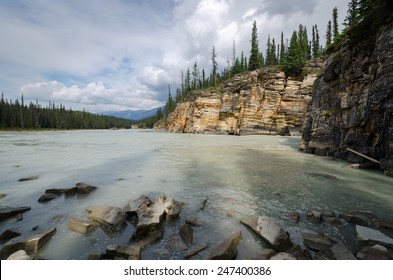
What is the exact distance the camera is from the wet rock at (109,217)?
5.30 m

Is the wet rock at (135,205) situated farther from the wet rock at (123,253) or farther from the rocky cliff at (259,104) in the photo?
the rocky cliff at (259,104)

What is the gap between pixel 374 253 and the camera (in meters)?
3.99

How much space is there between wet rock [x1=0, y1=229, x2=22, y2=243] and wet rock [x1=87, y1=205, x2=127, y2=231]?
160 cm

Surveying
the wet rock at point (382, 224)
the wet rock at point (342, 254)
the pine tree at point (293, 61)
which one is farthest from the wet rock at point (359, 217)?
the pine tree at point (293, 61)

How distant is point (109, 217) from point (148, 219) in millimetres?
1185

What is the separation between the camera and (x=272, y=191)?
8.20 meters

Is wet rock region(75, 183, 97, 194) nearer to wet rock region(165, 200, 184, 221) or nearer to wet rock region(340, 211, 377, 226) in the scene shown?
wet rock region(165, 200, 184, 221)

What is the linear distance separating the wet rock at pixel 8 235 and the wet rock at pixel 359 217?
28.9 feet

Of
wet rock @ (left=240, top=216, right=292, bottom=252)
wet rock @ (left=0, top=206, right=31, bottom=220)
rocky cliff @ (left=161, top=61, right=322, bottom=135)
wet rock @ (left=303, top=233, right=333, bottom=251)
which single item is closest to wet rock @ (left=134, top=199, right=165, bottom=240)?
wet rock @ (left=240, top=216, right=292, bottom=252)

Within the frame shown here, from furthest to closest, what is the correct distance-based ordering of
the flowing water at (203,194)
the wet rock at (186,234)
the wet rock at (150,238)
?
the flowing water at (203,194)
the wet rock at (186,234)
the wet rock at (150,238)

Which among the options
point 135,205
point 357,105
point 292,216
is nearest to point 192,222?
point 135,205

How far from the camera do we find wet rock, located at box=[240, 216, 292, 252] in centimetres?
440

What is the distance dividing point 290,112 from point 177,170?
40974mm
